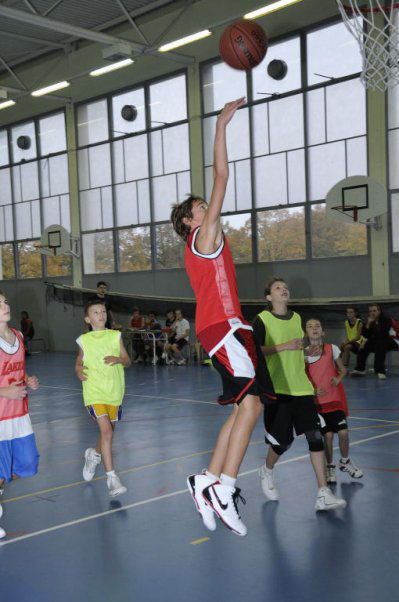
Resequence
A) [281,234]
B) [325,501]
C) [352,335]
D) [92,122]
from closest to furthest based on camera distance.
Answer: [325,501]
[352,335]
[281,234]
[92,122]

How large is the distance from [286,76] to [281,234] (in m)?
3.49

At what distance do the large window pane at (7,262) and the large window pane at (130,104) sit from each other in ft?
19.8

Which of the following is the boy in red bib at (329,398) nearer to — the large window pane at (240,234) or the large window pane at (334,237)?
the large window pane at (334,237)

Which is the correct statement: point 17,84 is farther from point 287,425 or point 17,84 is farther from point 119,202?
point 287,425

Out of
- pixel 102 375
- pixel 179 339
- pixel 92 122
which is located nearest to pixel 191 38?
pixel 179 339

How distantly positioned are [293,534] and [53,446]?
142 inches

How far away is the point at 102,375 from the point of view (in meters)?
5.03

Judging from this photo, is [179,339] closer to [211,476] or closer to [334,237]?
[334,237]

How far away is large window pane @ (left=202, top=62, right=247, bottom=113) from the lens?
16.2 meters

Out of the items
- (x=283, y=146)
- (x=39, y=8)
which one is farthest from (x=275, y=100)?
(x=39, y=8)

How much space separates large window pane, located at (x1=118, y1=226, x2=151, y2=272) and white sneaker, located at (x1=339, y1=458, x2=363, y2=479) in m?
13.7

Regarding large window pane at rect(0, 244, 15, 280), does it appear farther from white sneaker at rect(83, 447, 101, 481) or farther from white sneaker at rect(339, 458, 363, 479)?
white sneaker at rect(339, 458, 363, 479)

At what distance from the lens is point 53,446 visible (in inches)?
273

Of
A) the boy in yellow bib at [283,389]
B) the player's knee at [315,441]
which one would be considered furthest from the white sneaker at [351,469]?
the player's knee at [315,441]
